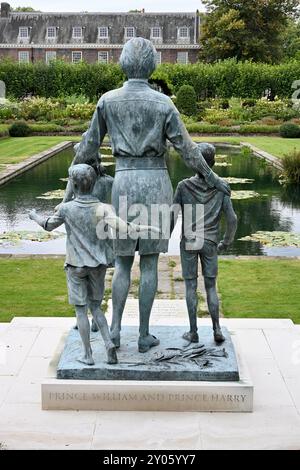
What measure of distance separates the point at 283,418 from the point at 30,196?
42.1ft

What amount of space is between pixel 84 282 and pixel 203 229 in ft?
3.55

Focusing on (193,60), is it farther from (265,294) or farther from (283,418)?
(283,418)

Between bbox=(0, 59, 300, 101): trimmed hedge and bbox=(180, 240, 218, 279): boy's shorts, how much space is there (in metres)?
40.2

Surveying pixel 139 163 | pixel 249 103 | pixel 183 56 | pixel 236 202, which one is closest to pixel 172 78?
pixel 249 103

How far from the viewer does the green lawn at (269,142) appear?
2671cm

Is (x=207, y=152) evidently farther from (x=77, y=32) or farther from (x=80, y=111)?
(x=77, y=32)

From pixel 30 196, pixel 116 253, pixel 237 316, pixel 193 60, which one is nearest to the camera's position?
pixel 116 253

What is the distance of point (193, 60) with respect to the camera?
56.7m

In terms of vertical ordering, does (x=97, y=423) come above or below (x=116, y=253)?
below

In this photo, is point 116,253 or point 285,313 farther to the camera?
point 285,313

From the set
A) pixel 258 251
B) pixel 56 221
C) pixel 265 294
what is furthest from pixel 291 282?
pixel 56 221

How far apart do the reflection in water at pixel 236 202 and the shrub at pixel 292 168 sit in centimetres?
38

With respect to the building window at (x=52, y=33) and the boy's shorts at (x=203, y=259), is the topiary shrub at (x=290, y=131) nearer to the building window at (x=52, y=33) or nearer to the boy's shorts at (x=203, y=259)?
the boy's shorts at (x=203, y=259)

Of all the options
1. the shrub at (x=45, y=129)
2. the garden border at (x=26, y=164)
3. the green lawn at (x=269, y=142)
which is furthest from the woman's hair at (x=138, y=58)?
the shrub at (x=45, y=129)
